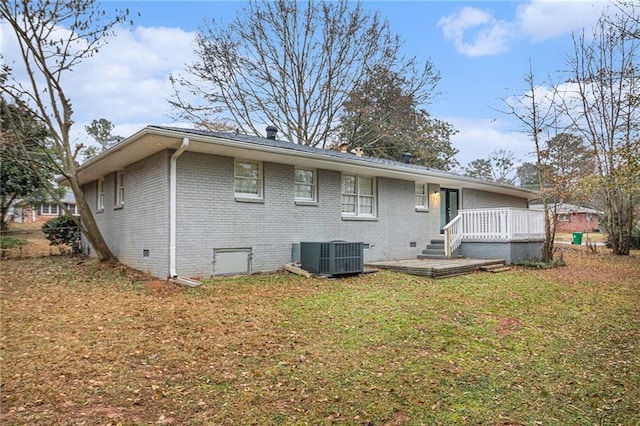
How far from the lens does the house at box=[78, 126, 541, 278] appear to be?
8.49 meters

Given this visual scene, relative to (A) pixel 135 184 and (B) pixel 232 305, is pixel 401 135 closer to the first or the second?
(A) pixel 135 184

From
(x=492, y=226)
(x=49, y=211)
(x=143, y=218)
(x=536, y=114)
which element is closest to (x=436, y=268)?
(x=492, y=226)

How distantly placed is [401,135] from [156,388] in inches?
855

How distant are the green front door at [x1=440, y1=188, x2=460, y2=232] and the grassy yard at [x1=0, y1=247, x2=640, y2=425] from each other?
7.22m

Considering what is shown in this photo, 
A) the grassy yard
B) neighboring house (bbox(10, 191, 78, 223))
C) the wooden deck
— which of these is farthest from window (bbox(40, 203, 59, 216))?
the wooden deck

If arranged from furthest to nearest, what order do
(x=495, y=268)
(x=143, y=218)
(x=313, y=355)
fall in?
(x=495, y=268), (x=143, y=218), (x=313, y=355)

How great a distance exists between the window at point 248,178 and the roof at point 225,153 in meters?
0.27

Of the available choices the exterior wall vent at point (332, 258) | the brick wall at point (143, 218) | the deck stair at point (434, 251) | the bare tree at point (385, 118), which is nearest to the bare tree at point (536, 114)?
the deck stair at point (434, 251)

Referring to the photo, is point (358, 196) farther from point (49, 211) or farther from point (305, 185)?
point (49, 211)

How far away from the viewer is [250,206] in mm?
9547

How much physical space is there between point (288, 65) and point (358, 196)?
1168 cm

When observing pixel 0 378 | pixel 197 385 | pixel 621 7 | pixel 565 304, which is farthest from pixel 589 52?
pixel 0 378

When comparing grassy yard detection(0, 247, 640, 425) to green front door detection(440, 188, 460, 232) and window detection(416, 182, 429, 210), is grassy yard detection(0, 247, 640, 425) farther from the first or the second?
green front door detection(440, 188, 460, 232)

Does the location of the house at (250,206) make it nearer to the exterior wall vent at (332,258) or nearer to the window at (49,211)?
the exterior wall vent at (332,258)
